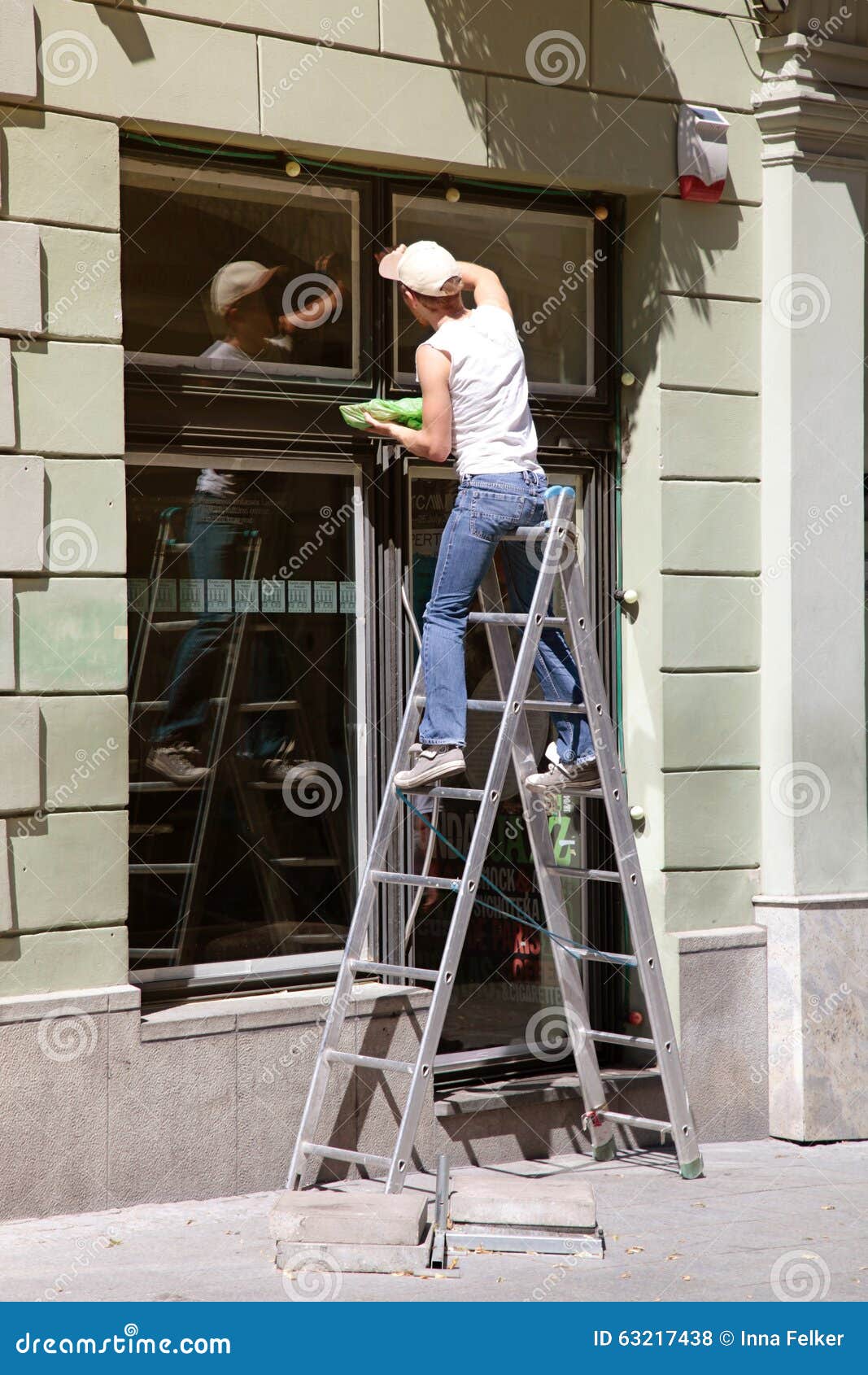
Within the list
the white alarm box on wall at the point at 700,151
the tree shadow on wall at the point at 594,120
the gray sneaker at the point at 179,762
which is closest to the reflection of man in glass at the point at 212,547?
the gray sneaker at the point at 179,762

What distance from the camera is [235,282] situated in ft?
20.4

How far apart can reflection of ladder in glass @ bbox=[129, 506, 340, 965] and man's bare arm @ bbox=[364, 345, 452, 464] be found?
0.98 m

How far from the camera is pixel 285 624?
20.9 ft

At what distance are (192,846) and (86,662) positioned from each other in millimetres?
919

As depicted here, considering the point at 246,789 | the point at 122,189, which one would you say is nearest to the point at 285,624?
the point at 246,789

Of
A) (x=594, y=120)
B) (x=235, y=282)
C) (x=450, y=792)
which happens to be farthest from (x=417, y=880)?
(x=594, y=120)

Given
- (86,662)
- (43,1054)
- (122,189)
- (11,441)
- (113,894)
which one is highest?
(122,189)

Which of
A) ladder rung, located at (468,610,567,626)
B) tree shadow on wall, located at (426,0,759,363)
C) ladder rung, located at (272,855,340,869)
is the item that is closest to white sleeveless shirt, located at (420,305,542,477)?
ladder rung, located at (468,610,567,626)

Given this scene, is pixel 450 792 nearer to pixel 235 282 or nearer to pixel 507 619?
pixel 507 619

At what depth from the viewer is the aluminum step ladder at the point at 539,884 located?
5.36 metres

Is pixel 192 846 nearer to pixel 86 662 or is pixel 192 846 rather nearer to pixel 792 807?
pixel 86 662

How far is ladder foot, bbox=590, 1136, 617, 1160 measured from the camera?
6.46 m

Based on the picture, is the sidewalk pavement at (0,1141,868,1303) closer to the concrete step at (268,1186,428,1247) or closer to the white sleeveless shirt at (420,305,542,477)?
the concrete step at (268,1186,428,1247)

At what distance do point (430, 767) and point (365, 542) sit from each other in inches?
51.7
